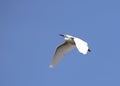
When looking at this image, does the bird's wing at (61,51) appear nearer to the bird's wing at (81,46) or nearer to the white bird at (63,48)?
the white bird at (63,48)

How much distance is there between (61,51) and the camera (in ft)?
90.9

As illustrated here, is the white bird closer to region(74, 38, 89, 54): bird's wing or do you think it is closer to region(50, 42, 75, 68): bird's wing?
region(50, 42, 75, 68): bird's wing

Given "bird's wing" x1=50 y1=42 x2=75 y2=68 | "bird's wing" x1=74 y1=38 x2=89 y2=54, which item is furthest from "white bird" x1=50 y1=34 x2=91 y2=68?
"bird's wing" x1=74 y1=38 x2=89 y2=54

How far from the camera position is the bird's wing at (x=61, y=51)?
2760 cm

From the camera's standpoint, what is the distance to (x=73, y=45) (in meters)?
27.6

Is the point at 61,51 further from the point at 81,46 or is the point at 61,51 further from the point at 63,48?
the point at 81,46

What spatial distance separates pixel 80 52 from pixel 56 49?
686 cm

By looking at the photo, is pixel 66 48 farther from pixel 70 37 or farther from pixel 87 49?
pixel 87 49

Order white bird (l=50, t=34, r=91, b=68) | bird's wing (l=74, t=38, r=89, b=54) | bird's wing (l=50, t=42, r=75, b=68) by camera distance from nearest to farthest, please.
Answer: bird's wing (l=74, t=38, r=89, b=54) → white bird (l=50, t=34, r=91, b=68) → bird's wing (l=50, t=42, r=75, b=68)

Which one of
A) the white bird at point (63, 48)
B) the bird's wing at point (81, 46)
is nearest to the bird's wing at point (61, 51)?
the white bird at point (63, 48)

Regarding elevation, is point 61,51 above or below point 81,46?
below

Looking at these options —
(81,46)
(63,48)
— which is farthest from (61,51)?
(81,46)

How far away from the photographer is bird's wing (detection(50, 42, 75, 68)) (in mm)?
27602

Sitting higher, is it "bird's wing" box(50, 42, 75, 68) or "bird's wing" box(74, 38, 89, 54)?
"bird's wing" box(74, 38, 89, 54)
